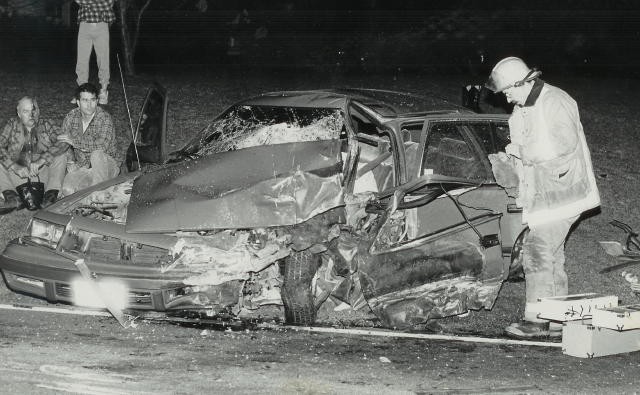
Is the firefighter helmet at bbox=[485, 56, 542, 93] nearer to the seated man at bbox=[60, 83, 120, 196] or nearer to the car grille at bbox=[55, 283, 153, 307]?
the car grille at bbox=[55, 283, 153, 307]

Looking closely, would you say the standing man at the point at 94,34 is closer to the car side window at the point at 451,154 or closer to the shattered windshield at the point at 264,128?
the shattered windshield at the point at 264,128

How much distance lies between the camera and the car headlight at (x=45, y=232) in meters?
7.42

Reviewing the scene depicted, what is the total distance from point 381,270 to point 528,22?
20.0 metres

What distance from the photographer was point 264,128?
827 cm

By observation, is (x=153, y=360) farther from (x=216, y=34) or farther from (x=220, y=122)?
(x=216, y=34)

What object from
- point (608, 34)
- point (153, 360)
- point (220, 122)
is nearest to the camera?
point (153, 360)

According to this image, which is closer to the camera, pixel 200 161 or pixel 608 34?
pixel 200 161

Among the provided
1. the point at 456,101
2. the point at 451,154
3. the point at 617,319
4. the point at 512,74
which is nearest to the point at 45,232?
the point at 451,154

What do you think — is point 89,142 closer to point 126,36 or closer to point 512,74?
point 512,74

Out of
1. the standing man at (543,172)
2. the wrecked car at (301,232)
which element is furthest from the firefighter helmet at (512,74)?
the wrecked car at (301,232)

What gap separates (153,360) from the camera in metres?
6.46

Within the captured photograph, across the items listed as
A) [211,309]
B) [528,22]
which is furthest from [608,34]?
[211,309]

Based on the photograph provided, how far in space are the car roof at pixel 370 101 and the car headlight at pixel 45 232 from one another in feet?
6.73

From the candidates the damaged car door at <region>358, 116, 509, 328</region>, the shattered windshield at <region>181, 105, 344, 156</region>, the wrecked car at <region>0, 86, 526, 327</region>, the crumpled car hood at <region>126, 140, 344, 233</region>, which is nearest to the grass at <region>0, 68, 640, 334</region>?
the damaged car door at <region>358, 116, 509, 328</region>
